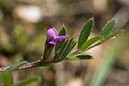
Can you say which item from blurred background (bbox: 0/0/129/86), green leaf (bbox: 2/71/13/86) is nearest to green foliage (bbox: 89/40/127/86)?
blurred background (bbox: 0/0/129/86)

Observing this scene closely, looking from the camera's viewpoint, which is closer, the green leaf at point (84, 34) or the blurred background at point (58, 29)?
the green leaf at point (84, 34)

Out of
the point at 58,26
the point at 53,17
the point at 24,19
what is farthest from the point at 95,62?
the point at 24,19

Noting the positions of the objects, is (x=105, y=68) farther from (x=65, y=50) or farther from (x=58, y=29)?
(x=65, y=50)

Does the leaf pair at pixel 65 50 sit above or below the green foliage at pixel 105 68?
above

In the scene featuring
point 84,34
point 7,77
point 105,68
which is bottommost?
point 105,68

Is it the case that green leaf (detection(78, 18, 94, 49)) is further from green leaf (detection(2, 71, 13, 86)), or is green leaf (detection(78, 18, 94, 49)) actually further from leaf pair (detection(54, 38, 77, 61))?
green leaf (detection(2, 71, 13, 86))

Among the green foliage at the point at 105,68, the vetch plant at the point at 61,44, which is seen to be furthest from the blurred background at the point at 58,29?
the vetch plant at the point at 61,44

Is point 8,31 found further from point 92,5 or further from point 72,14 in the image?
point 92,5

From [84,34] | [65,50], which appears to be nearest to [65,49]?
[65,50]

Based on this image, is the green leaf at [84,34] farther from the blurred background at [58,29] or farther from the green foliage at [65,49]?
the blurred background at [58,29]
